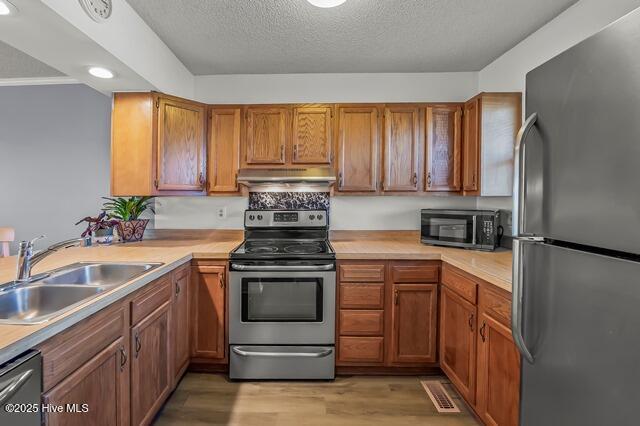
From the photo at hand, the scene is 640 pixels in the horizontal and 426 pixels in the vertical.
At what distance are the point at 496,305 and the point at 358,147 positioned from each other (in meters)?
1.59

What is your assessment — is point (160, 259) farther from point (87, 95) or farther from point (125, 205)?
point (87, 95)

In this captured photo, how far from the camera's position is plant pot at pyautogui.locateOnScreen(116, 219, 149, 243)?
2.64 m

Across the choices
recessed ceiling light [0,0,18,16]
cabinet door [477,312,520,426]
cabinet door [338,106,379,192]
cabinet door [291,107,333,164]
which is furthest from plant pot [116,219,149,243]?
cabinet door [477,312,520,426]

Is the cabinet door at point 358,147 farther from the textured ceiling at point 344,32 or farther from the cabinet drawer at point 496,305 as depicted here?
the cabinet drawer at point 496,305

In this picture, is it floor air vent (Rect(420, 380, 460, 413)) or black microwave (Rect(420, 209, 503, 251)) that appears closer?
floor air vent (Rect(420, 380, 460, 413))

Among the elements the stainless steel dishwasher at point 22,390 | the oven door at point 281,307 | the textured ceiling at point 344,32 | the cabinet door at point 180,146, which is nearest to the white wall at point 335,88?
the textured ceiling at point 344,32

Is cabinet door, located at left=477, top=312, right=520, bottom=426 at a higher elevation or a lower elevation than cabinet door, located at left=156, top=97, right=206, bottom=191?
lower

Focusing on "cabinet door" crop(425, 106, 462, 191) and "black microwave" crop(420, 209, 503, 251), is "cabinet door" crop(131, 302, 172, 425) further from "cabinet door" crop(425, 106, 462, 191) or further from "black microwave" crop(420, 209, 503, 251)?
"cabinet door" crop(425, 106, 462, 191)

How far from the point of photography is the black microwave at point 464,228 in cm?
235

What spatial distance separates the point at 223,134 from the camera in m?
2.71

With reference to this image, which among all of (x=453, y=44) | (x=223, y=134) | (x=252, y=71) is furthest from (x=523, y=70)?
(x=223, y=134)

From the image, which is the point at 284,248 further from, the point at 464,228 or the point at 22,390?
the point at 22,390

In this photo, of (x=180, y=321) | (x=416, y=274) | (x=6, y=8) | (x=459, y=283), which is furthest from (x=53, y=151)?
(x=459, y=283)

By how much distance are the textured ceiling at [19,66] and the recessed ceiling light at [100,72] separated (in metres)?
1.21
